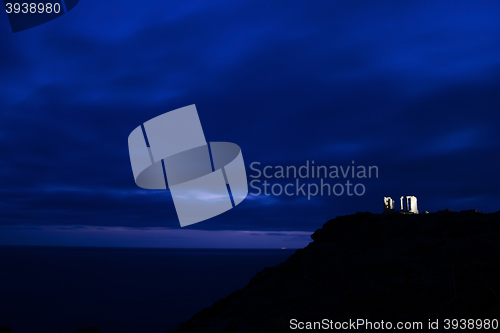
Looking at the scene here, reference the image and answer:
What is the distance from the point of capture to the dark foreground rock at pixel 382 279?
28.9 feet

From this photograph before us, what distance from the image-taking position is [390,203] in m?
27.2

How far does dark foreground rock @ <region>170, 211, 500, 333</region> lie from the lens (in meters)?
8.81

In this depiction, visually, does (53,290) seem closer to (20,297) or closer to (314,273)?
(20,297)

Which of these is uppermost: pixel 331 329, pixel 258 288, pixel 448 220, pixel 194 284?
pixel 448 220

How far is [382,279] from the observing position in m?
11.6

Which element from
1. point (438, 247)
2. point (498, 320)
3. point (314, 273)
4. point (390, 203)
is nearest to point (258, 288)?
point (314, 273)

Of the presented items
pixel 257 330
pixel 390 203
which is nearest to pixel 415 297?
pixel 257 330

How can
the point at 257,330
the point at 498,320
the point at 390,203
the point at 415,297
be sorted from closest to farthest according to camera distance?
1. the point at 498,320
2. the point at 415,297
3. the point at 257,330
4. the point at 390,203

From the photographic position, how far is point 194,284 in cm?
5831

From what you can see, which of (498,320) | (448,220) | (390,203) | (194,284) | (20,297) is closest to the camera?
(498,320)

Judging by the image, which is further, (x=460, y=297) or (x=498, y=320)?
(x=460, y=297)

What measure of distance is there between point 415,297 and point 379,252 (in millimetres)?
5765

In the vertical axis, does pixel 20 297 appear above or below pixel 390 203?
below

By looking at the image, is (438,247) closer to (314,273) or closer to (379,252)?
(379,252)
